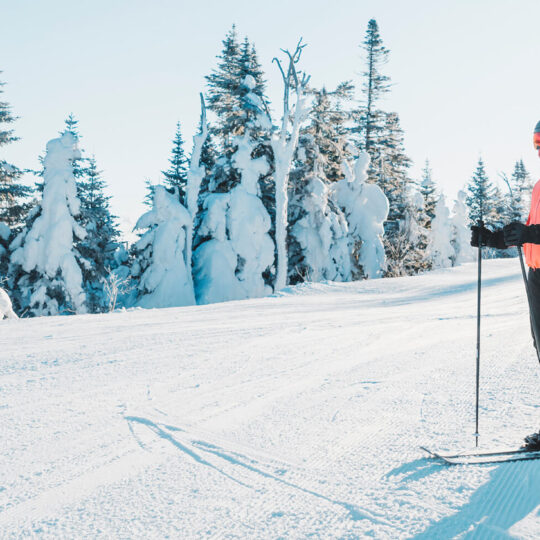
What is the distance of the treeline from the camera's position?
60.6 ft

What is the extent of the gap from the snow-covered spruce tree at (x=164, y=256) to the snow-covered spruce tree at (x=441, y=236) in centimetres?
1862

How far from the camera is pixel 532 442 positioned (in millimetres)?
2344

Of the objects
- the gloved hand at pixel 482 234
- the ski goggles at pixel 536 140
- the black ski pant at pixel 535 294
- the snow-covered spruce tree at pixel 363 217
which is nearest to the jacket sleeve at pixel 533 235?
the black ski pant at pixel 535 294

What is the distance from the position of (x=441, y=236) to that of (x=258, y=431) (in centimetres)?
3153

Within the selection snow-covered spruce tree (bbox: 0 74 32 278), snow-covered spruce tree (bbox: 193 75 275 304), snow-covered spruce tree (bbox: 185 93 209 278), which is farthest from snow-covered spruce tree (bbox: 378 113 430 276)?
snow-covered spruce tree (bbox: 0 74 32 278)

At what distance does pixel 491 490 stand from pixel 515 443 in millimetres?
582

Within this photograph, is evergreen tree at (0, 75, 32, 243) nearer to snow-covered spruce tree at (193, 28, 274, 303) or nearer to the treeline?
the treeline

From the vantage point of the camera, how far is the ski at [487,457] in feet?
7.25

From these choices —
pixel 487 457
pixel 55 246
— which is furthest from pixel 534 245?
pixel 55 246

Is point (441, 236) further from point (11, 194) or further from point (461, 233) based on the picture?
point (11, 194)

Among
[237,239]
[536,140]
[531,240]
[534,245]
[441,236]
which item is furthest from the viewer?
[441,236]

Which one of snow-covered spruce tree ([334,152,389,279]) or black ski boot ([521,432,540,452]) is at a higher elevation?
snow-covered spruce tree ([334,152,389,279])

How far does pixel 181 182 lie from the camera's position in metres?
25.5

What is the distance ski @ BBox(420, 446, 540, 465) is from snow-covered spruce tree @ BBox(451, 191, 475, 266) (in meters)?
33.3
